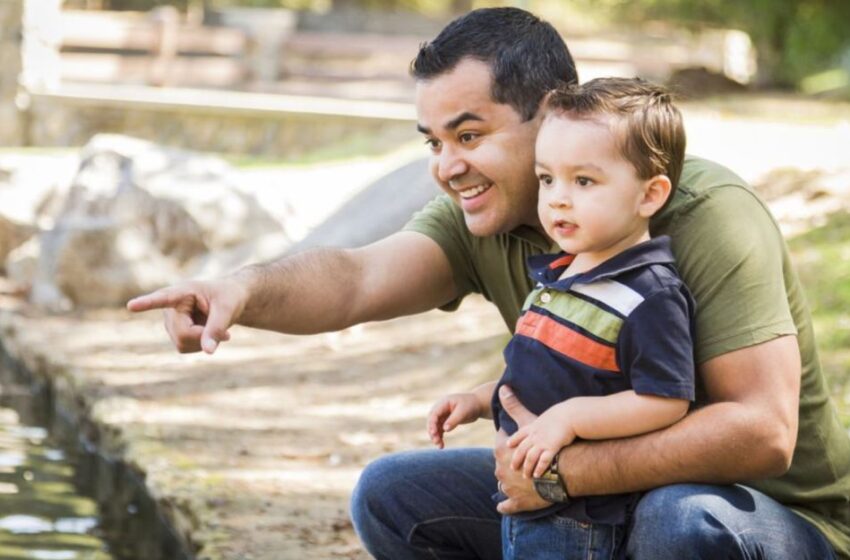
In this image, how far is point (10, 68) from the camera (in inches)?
576

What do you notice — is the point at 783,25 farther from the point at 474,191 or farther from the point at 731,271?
the point at 731,271

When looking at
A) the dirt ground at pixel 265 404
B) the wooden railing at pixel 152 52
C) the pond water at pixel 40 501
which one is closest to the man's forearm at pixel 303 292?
the dirt ground at pixel 265 404

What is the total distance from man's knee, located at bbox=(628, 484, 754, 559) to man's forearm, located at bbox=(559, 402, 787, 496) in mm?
30

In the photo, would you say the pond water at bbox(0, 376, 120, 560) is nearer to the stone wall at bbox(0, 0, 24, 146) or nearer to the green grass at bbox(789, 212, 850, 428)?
the green grass at bbox(789, 212, 850, 428)

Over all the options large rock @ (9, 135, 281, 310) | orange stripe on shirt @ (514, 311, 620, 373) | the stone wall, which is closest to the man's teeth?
orange stripe on shirt @ (514, 311, 620, 373)

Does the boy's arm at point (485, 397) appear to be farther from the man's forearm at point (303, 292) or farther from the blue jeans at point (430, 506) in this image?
the man's forearm at point (303, 292)

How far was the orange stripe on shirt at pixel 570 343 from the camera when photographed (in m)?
2.52

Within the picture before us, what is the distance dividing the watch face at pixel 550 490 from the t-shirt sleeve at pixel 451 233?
0.78 metres

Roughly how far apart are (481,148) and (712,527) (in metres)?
0.94

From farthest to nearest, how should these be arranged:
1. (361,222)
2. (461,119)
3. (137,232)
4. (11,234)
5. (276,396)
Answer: (11,234) → (137,232) → (361,222) → (276,396) → (461,119)

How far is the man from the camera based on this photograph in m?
2.49

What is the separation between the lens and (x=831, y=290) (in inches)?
246

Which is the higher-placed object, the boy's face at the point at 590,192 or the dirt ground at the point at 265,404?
the boy's face at the point at 590,192

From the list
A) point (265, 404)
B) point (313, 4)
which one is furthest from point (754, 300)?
point (313, 4)
